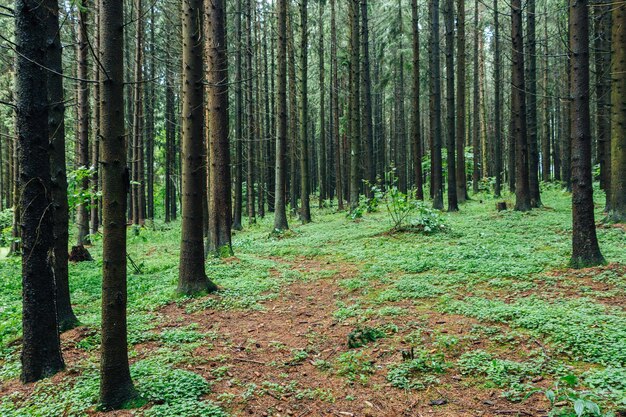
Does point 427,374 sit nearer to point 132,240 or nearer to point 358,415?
point 358,415

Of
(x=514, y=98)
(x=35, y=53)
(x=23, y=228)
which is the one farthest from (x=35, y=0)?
(x=514, y=98)

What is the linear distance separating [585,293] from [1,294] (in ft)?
32.8

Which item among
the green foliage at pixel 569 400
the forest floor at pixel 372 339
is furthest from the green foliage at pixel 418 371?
the green foliage at pixel 569 400

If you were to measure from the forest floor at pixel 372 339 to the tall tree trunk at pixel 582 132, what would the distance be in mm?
640

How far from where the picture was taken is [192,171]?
23.4 ft

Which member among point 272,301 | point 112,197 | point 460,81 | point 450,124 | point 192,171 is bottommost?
point 272,301

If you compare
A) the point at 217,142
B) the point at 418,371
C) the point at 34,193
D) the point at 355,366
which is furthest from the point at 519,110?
the point at 34,193

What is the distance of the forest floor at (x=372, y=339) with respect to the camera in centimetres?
354

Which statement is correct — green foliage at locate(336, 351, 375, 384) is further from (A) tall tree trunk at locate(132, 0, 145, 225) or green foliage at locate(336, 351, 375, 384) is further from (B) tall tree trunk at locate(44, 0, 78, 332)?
(A) tall tree trunk at locate(132, 0, 145, 225)

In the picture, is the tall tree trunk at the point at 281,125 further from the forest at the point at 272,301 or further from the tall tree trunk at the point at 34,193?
the tall tree trunk at the point at 34,193

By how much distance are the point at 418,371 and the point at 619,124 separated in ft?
29.7

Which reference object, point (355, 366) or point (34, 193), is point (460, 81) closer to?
point (355, 366)

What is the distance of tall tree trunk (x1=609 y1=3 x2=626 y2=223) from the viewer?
31.0ft

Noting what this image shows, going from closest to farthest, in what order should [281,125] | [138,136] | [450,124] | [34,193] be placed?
[34,193] < [281,125] < [450,124] < [138,136]
